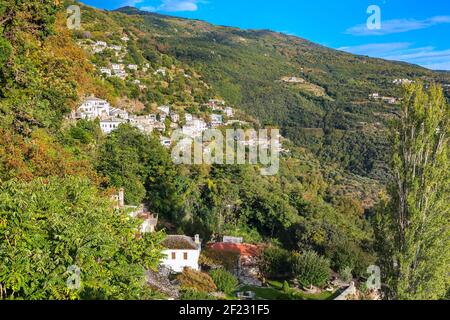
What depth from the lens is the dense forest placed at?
7219 millimetres

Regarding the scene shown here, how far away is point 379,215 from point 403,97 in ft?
8.78

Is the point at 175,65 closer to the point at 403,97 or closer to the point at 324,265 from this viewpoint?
the point at 324,265

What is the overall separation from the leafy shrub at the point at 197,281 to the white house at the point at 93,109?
1977 cm

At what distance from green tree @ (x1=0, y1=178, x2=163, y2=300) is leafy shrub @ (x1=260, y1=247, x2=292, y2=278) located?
39.0 ft

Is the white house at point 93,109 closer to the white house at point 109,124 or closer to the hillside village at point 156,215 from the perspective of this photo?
the hillside village at point 156,215

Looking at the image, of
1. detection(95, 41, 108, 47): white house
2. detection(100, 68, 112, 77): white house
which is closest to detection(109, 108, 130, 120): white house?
detection(100, 68, 112, 77): white house

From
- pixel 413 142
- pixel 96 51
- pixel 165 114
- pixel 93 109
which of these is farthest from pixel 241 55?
pixel 413 142

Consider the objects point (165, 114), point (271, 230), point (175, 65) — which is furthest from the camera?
point (175, 65)

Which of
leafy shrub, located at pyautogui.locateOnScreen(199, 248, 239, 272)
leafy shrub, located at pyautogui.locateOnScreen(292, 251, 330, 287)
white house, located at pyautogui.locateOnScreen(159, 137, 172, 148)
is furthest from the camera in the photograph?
white house, located at pyautogui.locateOnScreen(159, 137, 172, 148)

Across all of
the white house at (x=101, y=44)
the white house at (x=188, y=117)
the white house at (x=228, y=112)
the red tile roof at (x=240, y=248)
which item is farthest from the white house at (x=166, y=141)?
the white house at (x=101, y=44)

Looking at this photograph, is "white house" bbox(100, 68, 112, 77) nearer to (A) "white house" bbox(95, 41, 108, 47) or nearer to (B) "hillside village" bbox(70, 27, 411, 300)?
(B) "hillside village" bbox(70, 27, 411, 300)

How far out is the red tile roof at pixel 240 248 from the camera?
21609 mm

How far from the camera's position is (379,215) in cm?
973

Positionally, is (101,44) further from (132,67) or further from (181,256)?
(181,256)
